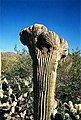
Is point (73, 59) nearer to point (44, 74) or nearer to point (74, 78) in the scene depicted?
point (74, 78)

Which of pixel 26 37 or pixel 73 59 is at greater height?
pixel 73 59

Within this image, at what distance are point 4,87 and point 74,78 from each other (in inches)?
600

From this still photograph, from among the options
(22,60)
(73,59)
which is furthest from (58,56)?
(22,60)

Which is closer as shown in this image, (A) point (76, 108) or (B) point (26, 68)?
(A) point (76, 108)

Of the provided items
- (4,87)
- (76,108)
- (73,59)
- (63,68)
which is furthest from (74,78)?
(76,108)

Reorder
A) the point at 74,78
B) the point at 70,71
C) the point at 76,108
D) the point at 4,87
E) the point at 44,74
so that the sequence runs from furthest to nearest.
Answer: the point at 70,71 < the point at 74,78 < the point at 4,87 < the point at 76,108 < the point at 44,74

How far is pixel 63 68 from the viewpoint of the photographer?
76.2 ft

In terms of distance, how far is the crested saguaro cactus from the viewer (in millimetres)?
4941

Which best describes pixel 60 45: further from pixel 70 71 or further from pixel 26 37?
pixel 70 71

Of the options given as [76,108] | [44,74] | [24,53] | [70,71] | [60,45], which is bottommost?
[76,108]

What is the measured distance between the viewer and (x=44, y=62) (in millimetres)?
4973

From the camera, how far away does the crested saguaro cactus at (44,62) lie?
494 centimetres

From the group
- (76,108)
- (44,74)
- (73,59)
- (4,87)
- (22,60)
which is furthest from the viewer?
(22,60)

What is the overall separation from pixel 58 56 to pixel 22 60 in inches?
959
